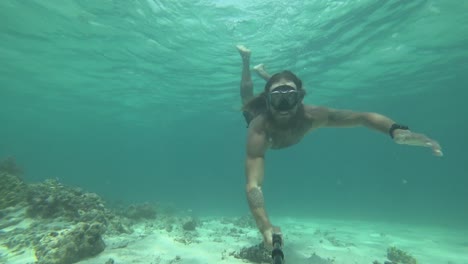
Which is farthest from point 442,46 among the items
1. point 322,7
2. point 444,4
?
point 322,7

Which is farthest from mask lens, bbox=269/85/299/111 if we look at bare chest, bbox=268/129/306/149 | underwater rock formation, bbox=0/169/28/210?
underwater rock formation, bbox=0/169/28/210

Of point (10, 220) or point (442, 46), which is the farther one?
point (442, 46)

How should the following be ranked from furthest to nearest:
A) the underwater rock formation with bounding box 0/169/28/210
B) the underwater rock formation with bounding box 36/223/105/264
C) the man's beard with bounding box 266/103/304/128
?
the underwater rock formation with bounding box 0/169/28/210 → the underwater rock formation with bounding box 36/223/105/264 → the man's beard with bounding box 266/103/304/128

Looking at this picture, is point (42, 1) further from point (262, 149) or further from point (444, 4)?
point (444, 4)

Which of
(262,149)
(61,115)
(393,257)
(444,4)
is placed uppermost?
(444,4)

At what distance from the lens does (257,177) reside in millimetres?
4656

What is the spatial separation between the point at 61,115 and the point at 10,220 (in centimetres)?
4949

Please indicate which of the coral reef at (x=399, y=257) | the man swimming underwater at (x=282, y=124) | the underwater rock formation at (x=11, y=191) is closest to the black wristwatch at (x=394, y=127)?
the man swimming underwater at (x=282, y=124)

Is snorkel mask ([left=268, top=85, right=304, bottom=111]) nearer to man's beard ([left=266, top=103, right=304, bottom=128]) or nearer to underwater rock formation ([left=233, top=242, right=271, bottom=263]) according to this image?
man's beard ([left=266, top=103, right=304, bottom=128])

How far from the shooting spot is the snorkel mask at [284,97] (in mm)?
4859

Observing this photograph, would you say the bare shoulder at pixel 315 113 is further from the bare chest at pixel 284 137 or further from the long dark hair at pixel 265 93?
the long dark hair at pixel 265 93

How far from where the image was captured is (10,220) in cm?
1041

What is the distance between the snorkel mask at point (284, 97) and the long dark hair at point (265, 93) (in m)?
0.15

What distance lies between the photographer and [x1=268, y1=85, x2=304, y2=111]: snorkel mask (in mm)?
4859
